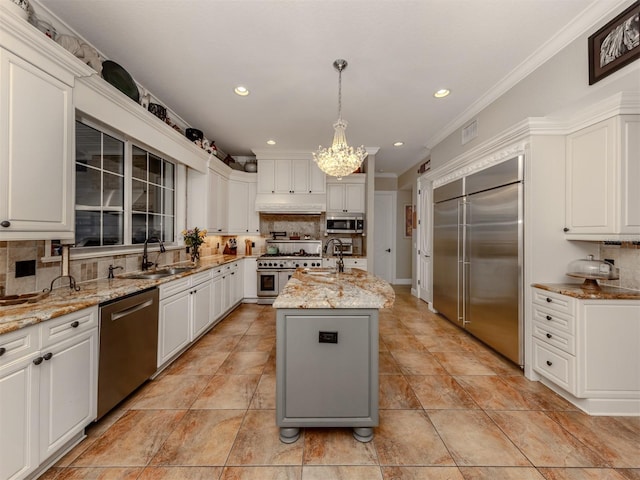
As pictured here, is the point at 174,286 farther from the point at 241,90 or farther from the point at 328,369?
the point at 241,90

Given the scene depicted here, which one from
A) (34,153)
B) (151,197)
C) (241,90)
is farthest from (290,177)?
(34,153)

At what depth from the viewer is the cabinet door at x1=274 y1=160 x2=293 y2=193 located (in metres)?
5.09

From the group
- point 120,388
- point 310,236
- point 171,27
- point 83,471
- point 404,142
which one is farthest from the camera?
point 310,236

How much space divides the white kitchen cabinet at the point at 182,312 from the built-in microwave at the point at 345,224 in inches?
97.4

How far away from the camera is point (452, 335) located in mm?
3518

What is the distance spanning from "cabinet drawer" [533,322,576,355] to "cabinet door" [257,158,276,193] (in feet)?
14.0

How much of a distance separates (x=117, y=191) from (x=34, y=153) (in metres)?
1.16

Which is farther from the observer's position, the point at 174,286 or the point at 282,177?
the point at 282,177

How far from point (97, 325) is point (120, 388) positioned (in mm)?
575

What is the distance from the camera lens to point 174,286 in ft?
8.88

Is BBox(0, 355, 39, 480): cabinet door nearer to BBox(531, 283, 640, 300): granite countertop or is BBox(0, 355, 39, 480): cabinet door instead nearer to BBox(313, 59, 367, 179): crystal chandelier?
BBox(313, 59, 367, 179): crystal chandelier

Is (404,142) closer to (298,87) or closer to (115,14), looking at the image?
(298,87)

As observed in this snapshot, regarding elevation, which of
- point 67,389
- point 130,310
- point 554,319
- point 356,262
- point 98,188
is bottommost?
point 67,389

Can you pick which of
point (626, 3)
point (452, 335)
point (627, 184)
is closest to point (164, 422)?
point (452, 335)
